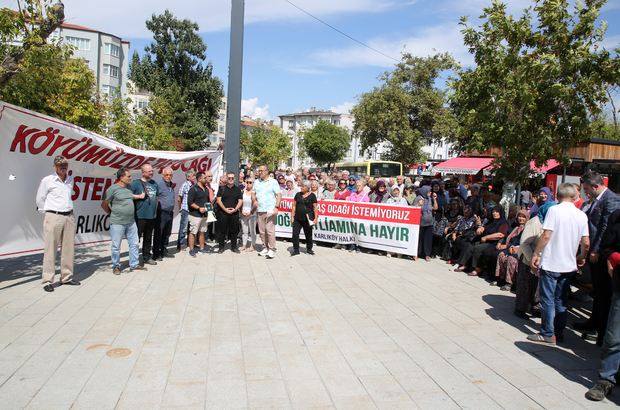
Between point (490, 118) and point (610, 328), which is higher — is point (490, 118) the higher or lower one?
the higher one

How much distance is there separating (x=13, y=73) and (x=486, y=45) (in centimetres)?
926

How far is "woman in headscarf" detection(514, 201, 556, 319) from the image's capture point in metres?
5.73

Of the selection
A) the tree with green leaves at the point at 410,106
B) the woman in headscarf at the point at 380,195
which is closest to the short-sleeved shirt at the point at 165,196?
the woman in headscarf at the point at 380,195

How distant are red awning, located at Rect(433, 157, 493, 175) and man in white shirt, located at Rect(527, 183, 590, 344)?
60.4ft

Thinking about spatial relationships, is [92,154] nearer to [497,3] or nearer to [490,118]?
[490,118]

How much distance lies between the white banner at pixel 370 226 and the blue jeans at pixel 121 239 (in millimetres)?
4998

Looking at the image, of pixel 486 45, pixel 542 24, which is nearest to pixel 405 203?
pixel 486 45

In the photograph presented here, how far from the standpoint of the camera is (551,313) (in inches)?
193

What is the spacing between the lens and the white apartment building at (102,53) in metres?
60.1

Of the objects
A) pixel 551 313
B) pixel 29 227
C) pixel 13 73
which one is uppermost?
pixel 13 73

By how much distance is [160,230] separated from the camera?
8.48 metres

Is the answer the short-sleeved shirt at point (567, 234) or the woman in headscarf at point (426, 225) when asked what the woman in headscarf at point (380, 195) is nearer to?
the woman in headscarf at point (426, 225)

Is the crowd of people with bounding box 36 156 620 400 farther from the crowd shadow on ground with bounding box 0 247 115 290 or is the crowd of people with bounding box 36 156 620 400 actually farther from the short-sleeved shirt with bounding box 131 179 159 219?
the crowd shadow on ground with bounding box 0 247 115 290

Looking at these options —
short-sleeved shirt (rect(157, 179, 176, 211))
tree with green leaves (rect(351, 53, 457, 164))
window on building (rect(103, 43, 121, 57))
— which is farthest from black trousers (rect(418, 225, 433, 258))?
window on building (rect(103, 43, 121, 57))
